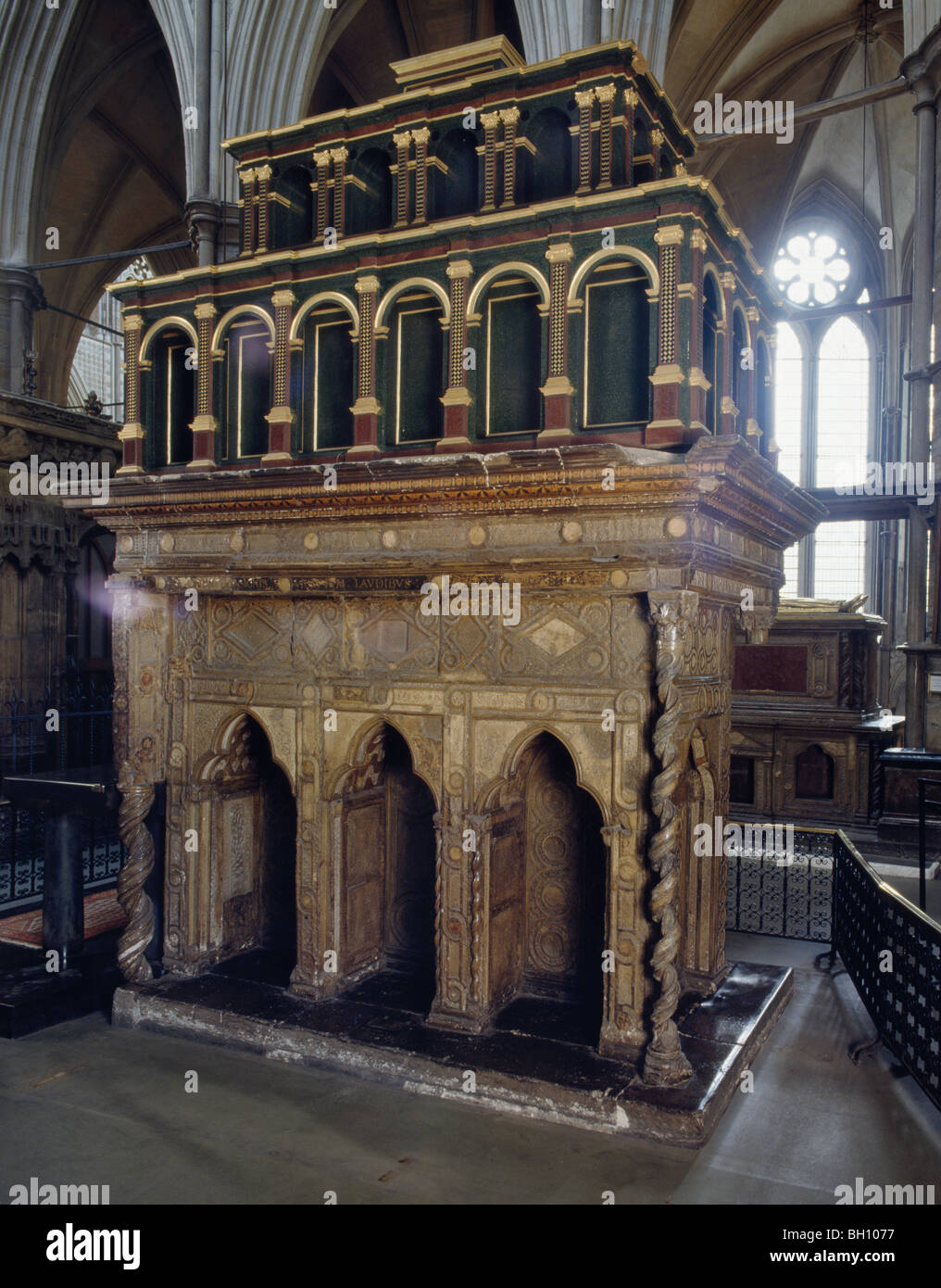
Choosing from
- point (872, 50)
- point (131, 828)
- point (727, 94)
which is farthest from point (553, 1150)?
point (872, 50)

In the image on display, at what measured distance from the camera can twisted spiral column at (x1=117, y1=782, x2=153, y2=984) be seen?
7266 millimetres

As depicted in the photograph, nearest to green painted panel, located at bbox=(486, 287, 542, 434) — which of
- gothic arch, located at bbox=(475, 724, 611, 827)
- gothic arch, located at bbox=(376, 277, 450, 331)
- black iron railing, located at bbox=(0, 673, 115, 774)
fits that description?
gothic arch, located at bbox=(376, 277, 450, 331)

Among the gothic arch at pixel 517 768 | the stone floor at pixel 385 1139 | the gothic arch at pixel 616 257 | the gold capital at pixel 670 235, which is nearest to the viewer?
the stone floor at pixel 385 1139

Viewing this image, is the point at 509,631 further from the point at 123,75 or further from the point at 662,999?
the point at 123,75

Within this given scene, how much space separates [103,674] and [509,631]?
10280 millimetres

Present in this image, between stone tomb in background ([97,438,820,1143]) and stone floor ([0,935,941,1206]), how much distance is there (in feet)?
0.76

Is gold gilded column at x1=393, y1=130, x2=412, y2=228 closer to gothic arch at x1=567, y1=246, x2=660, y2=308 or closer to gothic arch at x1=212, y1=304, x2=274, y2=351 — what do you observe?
gothic arch at x1=212, y1=304, x2=274, y2=351

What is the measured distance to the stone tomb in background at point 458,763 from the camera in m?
5.75

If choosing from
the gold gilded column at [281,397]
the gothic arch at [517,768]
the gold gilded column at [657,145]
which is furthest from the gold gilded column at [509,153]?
the gothic arch at [517,768]

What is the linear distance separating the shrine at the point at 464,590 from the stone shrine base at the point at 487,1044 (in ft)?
0.09

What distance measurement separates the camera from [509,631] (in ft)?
20.9

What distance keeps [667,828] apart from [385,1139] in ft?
7.79

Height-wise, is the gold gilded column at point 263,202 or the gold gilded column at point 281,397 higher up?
the gold gilded column at point 263,202

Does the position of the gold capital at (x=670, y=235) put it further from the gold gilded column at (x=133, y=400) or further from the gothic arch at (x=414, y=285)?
the gold gilded column at (x=133, y=400)
